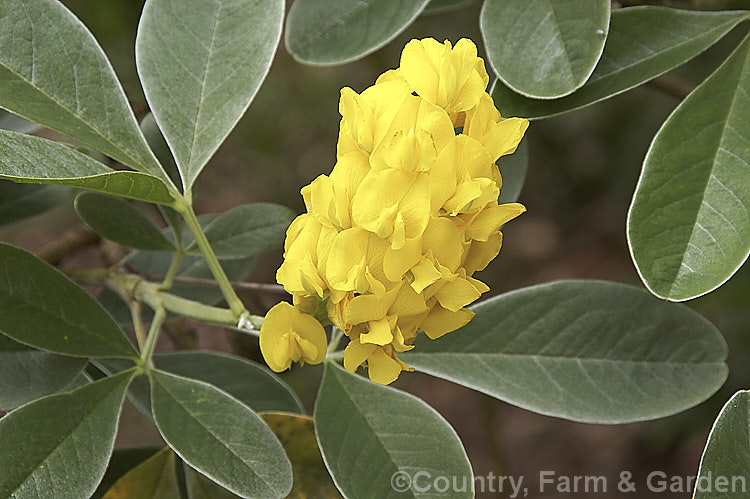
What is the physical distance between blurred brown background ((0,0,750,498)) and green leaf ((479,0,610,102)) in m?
0.98

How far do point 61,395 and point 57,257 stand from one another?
17.0 inches

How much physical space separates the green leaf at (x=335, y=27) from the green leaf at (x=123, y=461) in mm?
496

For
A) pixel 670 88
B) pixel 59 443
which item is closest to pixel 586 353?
pixel 670 88

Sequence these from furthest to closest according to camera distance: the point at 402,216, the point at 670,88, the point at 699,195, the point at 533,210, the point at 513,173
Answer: the point at 533,210 < the point at 670,88 < the point at 513,173 < the point at 699,195 < the point at 402,216

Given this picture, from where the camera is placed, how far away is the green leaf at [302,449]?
0.83 metres

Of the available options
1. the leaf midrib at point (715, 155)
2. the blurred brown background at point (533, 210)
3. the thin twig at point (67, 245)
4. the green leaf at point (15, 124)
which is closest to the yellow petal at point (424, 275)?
the leaf midrib at point (715, 155)

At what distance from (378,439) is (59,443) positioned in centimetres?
29

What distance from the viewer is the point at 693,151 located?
0.70 meters

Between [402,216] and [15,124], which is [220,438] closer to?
[402,216]

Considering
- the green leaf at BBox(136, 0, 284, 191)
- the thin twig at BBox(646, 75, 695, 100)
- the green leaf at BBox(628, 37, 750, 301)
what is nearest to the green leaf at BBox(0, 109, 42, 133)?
the green leaf at BBox(136, 0, 284, 191)

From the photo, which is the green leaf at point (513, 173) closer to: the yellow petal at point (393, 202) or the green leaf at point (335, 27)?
the green leaf at point (335, 27)

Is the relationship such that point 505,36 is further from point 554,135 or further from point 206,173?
point 206,173

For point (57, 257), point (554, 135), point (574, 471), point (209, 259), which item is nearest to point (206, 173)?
point (554, 135)

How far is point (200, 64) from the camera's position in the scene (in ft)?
2.58
